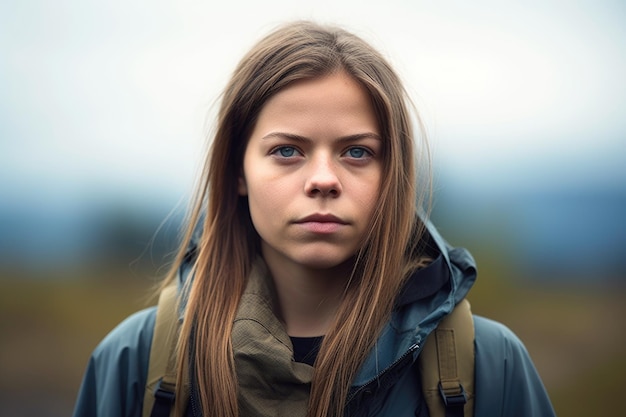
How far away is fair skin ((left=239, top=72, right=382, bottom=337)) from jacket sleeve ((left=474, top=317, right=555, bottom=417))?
2.00 ft

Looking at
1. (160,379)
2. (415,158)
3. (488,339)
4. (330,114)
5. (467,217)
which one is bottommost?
(467,217)

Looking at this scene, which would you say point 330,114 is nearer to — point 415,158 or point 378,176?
point 378,176

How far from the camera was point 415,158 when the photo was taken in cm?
233

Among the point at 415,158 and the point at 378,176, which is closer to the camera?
the point at 378,176

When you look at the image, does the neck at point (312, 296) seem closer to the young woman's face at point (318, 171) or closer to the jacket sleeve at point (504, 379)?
the young woman's face at point (318, 171)

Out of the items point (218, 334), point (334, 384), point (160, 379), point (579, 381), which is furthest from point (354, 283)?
point (579, 381)

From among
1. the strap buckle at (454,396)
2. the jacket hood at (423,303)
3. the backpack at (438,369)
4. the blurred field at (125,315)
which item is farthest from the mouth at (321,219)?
the blurred field at (125,315)

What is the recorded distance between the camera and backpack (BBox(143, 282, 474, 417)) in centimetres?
203

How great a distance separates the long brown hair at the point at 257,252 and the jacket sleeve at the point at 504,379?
0.39m

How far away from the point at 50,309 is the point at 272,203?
23.3ft

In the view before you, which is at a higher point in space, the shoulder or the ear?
the ear

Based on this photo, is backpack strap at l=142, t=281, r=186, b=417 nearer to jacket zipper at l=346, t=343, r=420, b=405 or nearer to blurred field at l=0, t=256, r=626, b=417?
jacket zipper at l=346, t=343, r=420, b=405

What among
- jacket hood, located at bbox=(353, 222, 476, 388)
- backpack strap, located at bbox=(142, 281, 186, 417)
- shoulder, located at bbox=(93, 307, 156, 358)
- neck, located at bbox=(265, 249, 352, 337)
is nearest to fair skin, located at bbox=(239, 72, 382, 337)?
neck, located at bbox=(265, 249, 352, 337)

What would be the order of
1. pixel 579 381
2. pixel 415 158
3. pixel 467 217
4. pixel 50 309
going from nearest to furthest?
pixel 415 158, pixel 579 381, pixel 50 309, pixel 467 217
